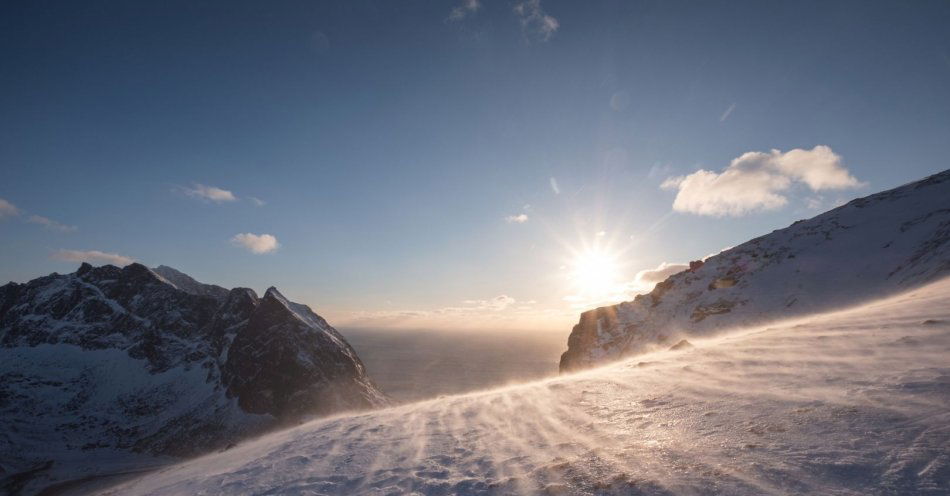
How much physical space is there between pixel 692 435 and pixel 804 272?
35.3m

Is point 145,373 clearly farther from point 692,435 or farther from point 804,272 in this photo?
point 692,435

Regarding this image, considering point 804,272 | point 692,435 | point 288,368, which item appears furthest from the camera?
point 288,368

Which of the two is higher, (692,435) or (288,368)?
(288,368)

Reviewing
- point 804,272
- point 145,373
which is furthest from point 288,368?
point 804,272

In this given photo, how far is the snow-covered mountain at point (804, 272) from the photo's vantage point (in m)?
25.8

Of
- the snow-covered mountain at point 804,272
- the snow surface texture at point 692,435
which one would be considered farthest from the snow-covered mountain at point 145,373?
the snow surface texture at point 692,435

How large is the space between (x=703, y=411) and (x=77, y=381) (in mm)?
194110

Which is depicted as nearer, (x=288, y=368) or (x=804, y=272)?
(x=804, y=272)

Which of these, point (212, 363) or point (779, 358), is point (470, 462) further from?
point (212, 363)

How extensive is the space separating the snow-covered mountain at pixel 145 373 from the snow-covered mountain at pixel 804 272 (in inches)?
3949

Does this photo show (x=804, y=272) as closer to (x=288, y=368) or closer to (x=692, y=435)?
(x=692, y=435)

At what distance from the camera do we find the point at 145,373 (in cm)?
13888

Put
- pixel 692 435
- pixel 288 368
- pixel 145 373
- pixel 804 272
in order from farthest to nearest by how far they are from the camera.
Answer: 1. pixel 145 373
2. pixel 288 368
3. pixel 804 272
4. pixel 692 435

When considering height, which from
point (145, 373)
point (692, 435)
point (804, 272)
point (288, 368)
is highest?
point (145, 373)
